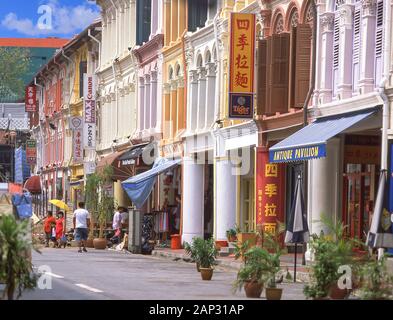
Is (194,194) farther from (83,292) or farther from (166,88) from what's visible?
(83,292)

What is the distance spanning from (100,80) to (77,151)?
165 inches

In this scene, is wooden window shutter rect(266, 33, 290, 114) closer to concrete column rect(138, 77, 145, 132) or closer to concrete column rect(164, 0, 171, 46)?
concrete column rect(164, 0, 171, 46)

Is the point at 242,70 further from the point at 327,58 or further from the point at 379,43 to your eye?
the point at 379,43

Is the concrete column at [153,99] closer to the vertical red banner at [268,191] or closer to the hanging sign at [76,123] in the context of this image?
the hanging sign at [76,123]

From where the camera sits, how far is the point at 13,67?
294ft

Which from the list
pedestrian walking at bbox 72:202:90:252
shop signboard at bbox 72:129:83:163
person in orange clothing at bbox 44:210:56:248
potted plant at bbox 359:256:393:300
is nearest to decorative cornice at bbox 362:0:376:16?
potted plant at bbox 359:256:393:300

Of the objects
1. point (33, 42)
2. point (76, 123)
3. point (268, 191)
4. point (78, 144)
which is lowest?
point (268, 191)

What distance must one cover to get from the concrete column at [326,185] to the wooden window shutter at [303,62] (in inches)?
62.2

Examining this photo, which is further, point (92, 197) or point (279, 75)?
point (92, 197)


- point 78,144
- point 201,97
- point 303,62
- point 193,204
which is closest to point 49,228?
point 193,204

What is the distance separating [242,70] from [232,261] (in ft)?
18.5

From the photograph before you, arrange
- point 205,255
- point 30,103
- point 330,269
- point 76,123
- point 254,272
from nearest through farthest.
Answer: point 330,269, point 254,272, point 205,255, point 76,123, point 30,103

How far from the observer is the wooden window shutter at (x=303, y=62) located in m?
30.8

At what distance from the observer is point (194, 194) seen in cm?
4109
